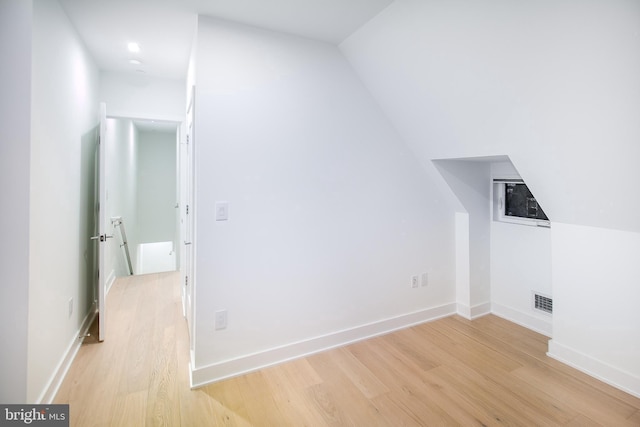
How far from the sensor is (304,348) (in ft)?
8.01

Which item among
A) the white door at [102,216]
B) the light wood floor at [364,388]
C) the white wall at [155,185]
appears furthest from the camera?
the white wall at [155,185]

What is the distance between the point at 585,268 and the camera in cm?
223

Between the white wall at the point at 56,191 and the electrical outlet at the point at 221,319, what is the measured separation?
95 cm

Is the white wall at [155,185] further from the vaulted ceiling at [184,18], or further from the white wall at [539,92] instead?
the white wall at [539,92]

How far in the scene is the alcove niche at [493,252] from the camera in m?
2.84

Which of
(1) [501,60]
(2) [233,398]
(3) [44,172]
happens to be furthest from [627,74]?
(3) [44,172]

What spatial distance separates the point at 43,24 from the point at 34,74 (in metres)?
0.35

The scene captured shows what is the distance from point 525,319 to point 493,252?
0.68 m

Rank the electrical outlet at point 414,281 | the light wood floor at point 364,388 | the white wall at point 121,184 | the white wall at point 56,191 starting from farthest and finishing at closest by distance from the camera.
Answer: the white wall at point 121,184, the electrical outlet at point 414,281, the light wood floor at point 364,388, the white wall at point 56,191

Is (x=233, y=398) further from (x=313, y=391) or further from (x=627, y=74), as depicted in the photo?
(x=627, y=74)

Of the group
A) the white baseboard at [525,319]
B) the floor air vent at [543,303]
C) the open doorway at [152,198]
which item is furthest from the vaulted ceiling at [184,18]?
the open doorway at [152,198]

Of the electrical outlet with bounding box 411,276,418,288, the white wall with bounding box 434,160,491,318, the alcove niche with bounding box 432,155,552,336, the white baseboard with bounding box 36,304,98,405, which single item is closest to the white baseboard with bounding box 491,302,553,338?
the alcove niche with bounding box 432,155,552,336

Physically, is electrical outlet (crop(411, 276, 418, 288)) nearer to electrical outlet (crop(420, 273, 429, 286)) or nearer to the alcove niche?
electrical outlet (crop(420, 273, 429, 286))

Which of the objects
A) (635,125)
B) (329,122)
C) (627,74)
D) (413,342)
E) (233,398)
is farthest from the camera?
(413,342)
